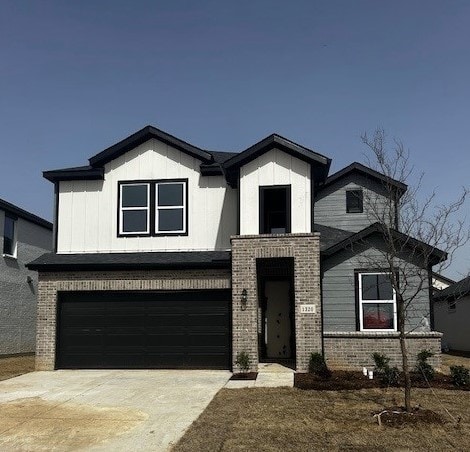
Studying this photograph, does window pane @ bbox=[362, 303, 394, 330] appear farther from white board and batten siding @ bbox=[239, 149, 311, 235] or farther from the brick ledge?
white board and batten siding @ bbox=[239, 149, 311, 235]

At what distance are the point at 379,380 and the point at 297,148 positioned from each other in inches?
268

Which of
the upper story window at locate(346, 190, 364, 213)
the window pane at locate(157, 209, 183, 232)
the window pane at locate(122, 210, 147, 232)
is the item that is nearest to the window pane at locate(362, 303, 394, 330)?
the upper story window at locate(346, 190, 364, 213)

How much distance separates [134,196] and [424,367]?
10129 mm

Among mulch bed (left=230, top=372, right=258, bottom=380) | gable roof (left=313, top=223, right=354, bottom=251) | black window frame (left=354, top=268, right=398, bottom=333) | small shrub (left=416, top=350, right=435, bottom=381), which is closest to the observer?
small shrub (left=416, top=350, right=435, bottom=381)

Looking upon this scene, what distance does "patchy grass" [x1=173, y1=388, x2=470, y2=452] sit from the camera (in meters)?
7.67

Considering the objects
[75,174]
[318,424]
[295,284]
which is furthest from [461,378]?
[75,174]

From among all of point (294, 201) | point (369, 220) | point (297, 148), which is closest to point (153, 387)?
point (294, 201)

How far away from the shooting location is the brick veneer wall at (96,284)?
15703 millimetres

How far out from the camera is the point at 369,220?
1808 cm

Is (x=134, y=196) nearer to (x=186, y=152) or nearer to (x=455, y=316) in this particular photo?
(x=186, y=152)

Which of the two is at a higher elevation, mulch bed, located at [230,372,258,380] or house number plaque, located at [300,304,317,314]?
house number plaque, located at [300,304,317,314]

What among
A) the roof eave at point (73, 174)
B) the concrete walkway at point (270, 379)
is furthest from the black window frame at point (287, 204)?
the roof eave at point (73, 174)

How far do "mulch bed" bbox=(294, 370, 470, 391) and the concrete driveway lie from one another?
2121mm

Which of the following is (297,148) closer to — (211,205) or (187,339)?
(211,205)
